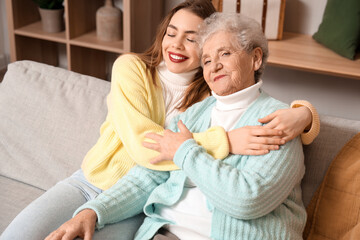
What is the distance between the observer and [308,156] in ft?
5.21

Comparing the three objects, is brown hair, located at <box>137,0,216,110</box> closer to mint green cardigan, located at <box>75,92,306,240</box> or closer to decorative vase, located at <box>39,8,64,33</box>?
mint green cardigan, located at <box>75,92,306,240</box>

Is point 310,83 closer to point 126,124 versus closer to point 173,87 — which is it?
point 173,87

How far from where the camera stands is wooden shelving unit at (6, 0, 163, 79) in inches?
116

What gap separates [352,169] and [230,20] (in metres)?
0.63

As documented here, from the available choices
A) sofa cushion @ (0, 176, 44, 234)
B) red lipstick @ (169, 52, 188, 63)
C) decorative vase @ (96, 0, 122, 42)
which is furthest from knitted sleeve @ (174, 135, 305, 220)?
decorative vase @ (96, 0, 122, 42)

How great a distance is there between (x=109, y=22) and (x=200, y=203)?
76.5 inches

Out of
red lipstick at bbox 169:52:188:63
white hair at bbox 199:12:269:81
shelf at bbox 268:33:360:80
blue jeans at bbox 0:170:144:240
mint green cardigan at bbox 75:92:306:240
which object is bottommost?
blue jeans at bbox 0:170:144:240

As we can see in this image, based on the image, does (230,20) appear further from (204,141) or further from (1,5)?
(1,5)

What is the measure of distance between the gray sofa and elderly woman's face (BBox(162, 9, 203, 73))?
17.4 inches

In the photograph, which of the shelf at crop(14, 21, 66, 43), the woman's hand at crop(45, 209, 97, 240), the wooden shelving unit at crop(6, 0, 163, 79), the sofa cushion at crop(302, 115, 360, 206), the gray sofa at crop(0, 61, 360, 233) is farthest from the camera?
the shelf at crop(14, 21, 66, 43)

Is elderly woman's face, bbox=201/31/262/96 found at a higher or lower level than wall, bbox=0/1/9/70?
higher

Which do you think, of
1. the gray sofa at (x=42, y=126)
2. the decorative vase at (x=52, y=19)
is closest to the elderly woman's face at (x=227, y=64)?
the gray sofa at (x=42, y=126)

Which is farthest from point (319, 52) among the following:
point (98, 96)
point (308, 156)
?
point (98, 96)

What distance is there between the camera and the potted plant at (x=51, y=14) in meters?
3.22
